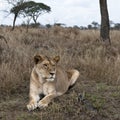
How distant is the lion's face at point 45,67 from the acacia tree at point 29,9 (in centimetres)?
2146

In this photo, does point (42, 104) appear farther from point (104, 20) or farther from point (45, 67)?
point (104, 20)

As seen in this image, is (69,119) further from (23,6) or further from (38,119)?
(23,6)

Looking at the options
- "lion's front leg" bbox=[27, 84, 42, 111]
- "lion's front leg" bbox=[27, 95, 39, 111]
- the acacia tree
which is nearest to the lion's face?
"lion's front leg" bbox=[27, 84, 42, 111]

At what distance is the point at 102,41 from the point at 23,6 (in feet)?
56.2

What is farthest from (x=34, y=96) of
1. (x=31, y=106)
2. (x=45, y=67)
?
(x=45, y=67)

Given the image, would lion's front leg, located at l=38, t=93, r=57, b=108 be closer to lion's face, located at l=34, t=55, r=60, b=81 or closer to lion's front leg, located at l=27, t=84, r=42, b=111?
lion's front leg, located at l=27, t=84, r=42, b=111

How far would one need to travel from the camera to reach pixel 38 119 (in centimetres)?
602

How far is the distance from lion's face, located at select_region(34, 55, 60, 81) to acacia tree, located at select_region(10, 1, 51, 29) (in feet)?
70.4

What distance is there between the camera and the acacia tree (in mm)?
29478

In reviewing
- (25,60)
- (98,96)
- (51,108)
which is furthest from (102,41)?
(51,108)

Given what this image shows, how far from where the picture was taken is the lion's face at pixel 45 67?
21.3 feet

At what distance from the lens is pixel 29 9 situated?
112 feet

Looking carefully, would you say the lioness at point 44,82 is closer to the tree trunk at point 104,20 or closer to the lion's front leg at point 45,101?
the lion's front leg at point 45,101

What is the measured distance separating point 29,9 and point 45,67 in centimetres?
2803
